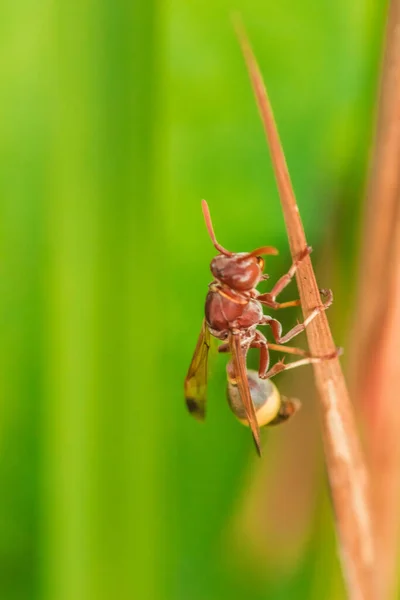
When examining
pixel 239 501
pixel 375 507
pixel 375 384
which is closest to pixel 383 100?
pixel 375 384

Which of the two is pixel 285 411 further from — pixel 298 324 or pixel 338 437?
pixel 338 437

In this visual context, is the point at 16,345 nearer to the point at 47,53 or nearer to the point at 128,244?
the point at 128,244

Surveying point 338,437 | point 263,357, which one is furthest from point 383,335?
point 263,357

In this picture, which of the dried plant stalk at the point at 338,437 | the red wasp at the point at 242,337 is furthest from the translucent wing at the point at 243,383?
the dried plant stalk at the point at 338,437

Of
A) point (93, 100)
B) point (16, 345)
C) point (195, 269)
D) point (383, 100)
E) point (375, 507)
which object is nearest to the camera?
point (383, 100)

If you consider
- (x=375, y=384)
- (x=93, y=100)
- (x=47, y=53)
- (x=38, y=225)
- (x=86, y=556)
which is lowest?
(x=86, y=556)

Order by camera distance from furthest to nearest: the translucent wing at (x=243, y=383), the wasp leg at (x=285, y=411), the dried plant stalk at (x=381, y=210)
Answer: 1. the wasp leg at (x=285, y=411)
2. the translucent wing at (x=243, y=383)
3. the dried plant stalk at (x=381, y=210)

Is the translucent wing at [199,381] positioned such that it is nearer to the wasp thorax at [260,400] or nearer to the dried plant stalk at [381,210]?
the wasp thorax at [260,400]
